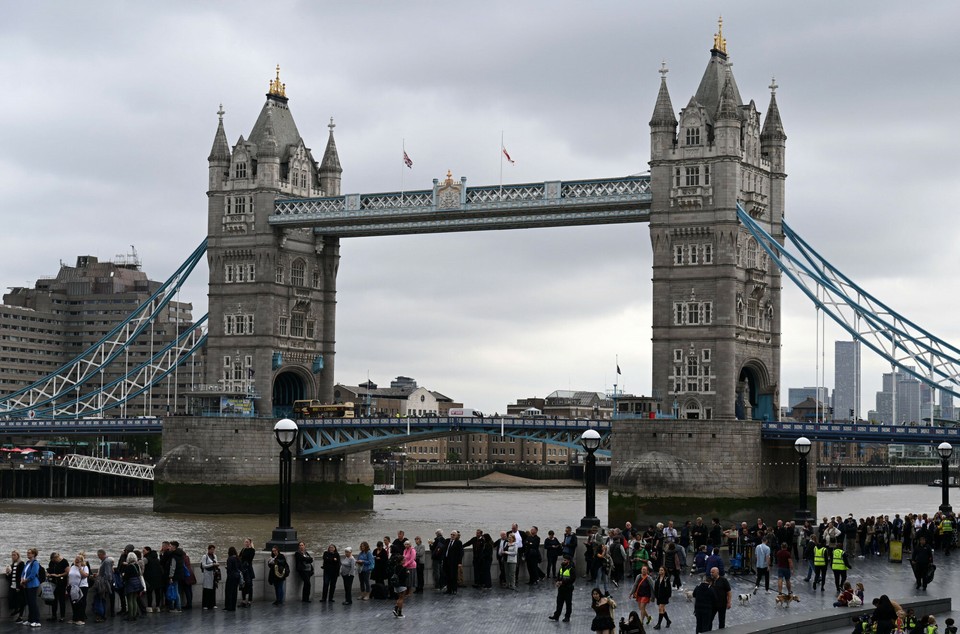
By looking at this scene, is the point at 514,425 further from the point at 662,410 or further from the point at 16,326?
the point at 16,326

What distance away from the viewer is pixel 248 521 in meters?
86.2

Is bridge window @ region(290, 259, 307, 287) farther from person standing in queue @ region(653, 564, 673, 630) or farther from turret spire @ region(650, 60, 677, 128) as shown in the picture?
person standing in queue @ region(653, 564, 673, 630)

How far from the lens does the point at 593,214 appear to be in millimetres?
88562

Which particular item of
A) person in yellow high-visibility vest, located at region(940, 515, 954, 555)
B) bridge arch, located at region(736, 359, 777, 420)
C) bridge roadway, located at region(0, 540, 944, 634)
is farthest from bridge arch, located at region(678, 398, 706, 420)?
bridge roadway, located at region(0, 540, 944, 634)

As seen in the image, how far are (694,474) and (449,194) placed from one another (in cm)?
2394

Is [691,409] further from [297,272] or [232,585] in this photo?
[232,585]

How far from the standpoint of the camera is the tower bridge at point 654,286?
8212 cm

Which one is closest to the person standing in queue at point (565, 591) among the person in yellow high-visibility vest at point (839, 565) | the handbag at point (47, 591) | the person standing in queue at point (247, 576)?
the person standing in queue at point (247, 576)

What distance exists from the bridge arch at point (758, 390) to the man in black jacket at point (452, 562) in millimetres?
51154

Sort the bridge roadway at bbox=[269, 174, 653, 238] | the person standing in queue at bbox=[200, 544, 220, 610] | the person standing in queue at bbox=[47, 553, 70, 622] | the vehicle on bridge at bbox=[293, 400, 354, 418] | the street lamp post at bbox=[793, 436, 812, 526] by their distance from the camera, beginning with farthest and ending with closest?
the vehicle on bridge at bbox=[293, 400, 354, 418], the bridge roadway at bbox=[269, 174, 653, 238], the street lamp post at bbox=[793, 436, 812, 526], the person standing in queue at bbox=[200, 544, 220, 610], the person standing in queue at bbox=[47, 553, 70, 622]

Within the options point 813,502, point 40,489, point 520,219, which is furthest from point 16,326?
point 813,502

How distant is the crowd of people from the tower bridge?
34.5m

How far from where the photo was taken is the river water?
70.6 meters

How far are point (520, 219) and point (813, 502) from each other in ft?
78.6
